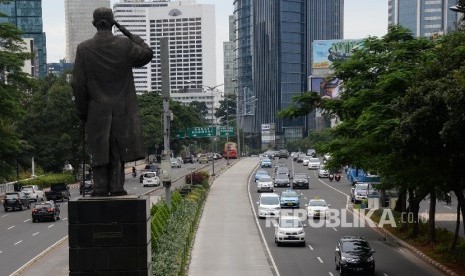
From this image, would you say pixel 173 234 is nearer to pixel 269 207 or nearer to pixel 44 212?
pixel 269 207

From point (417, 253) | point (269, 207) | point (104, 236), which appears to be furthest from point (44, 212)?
point (104, 236)

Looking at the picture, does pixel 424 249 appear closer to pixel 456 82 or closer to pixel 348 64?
pixel 348 64

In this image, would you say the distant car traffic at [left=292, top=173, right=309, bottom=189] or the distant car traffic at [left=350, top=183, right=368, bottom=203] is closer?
the distant car traffic at [left=350, top=183, right=368, bottom=203]

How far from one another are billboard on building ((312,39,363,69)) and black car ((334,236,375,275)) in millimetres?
110476

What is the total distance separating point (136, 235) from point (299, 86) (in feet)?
513

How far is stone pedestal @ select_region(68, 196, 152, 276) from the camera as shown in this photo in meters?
13.1

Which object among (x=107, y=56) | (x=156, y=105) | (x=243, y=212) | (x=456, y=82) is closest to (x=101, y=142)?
(x=107, y=56)

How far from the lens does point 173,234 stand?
87.8ft

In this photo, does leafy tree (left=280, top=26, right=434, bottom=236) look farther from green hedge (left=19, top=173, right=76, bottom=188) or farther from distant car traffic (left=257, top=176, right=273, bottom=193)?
green hedge (left=19, top=173, right=76, bottom=188)

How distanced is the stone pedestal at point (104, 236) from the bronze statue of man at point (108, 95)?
0.77 metres

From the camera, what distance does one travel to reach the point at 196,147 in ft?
481

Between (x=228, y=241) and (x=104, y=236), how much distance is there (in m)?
20.5

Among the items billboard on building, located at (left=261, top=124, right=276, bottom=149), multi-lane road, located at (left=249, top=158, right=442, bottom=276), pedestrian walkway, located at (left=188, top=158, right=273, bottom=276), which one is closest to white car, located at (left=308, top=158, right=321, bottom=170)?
pedestrian walkway, located at (left=188, top=158, right=273, bottom=276)

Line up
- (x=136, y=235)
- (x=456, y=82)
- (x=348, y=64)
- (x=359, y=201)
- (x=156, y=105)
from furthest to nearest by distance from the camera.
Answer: (x=156, y=105), (x=359, y=201), (x=348, y=64), (x=456, y=82), (x=136, y=235)
